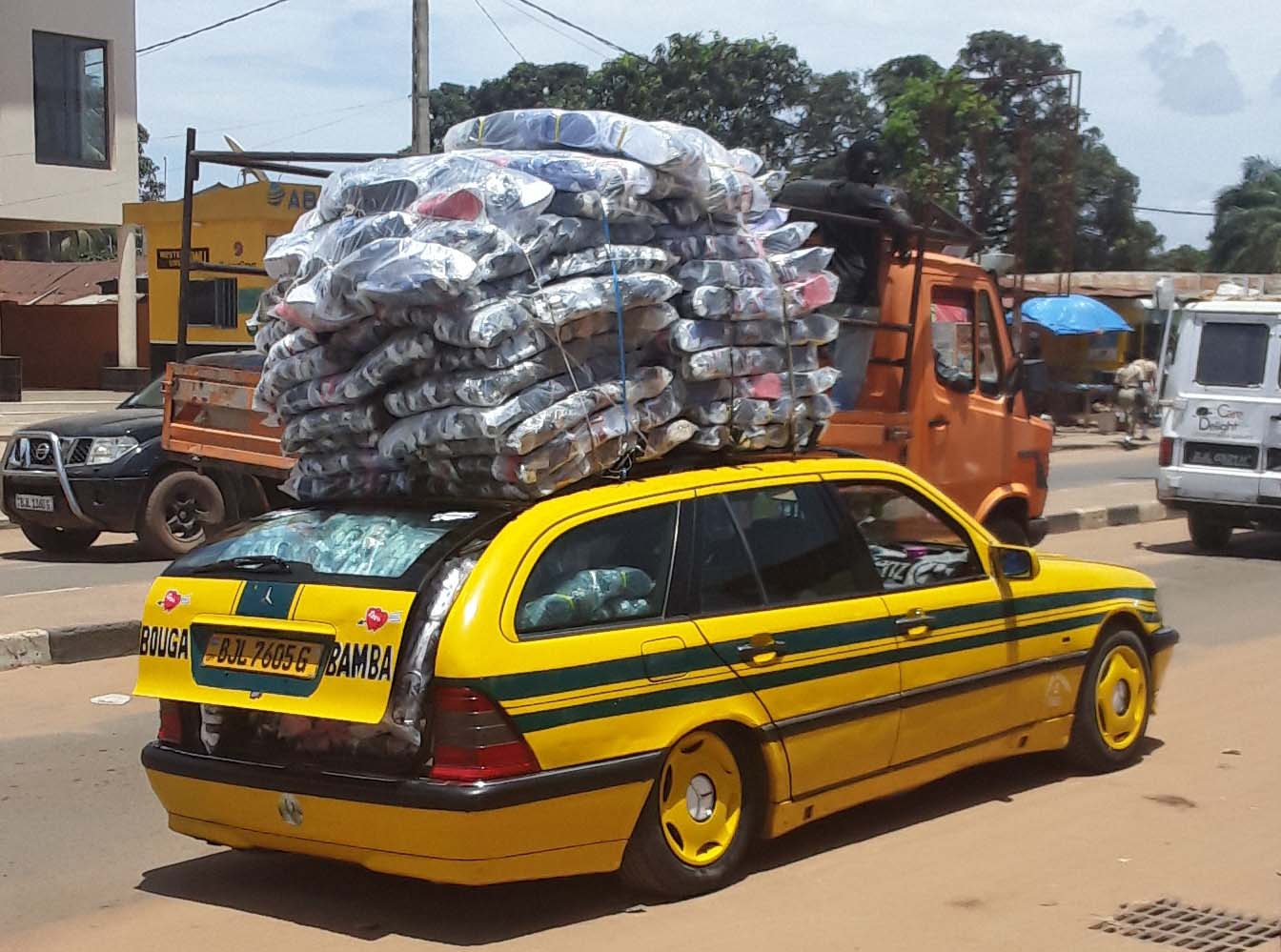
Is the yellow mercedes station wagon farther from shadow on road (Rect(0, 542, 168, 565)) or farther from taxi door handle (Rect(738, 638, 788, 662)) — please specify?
shadow on road (Rect(0, 542, 168, 565))

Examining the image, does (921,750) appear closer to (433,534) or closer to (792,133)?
(433,534)

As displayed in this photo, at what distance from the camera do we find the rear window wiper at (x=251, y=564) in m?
5.08

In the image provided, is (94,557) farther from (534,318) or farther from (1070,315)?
(1070,315)

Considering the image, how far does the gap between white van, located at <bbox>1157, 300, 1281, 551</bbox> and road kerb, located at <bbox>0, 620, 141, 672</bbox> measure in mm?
9162

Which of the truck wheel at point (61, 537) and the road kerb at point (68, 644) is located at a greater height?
the road kerb at point (68, 644)

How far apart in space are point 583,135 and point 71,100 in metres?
27.9

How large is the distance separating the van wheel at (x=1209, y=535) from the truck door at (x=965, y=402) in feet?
16.6

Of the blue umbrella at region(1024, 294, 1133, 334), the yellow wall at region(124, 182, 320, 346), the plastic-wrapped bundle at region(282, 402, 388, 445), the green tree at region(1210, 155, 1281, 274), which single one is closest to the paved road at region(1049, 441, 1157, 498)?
the blue umbrella at region(1024, 294, 1133, 334)

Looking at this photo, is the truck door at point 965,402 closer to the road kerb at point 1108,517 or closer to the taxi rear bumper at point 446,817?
the taxi rear bumper at point 446,817

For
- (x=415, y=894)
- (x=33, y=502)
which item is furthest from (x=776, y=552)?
(x=33, y=502)

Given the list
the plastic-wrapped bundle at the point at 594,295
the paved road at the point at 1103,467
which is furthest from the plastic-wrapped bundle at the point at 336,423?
the paved road at the point at 1103,467

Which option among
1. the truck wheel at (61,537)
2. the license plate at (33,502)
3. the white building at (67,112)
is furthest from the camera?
the white building at (67,112)

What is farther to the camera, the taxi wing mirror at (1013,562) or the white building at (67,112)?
the white building at (67,112)

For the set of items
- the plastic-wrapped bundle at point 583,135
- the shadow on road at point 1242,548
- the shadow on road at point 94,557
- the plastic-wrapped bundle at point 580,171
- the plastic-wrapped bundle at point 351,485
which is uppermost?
the plastic-wrapped bundle at point 583,135
